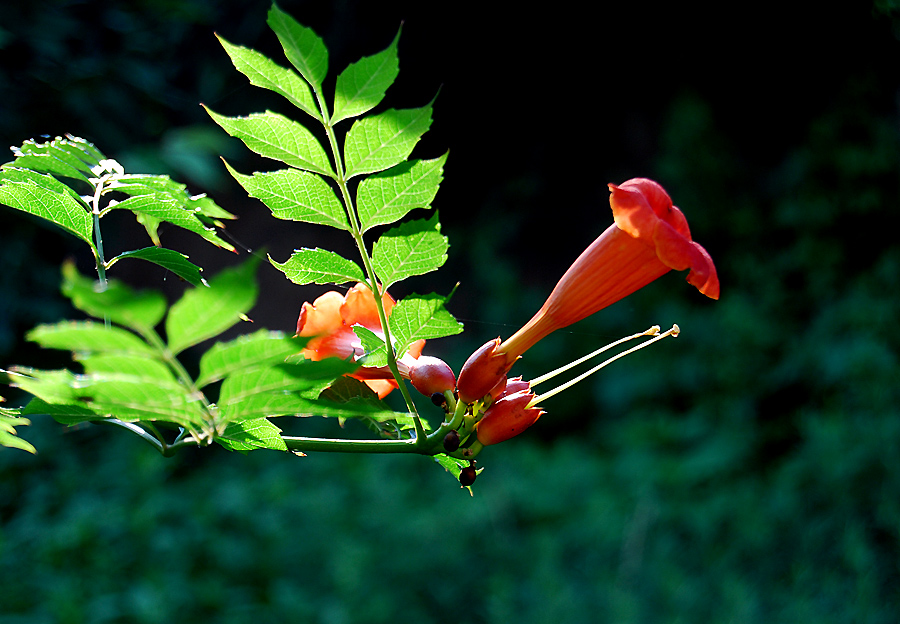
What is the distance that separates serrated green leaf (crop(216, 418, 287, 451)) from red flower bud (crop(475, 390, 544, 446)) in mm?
159

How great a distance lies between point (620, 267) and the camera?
59 centimetres

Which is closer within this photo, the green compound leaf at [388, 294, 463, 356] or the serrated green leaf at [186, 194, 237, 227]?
the green compound leaf at [388, 294, 463, 356]

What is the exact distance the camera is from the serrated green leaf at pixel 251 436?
0.49m

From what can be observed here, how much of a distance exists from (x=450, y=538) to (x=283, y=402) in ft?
7.20

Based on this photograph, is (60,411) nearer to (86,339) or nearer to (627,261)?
(86,339)

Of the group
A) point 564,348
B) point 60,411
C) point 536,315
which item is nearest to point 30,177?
point 60,411

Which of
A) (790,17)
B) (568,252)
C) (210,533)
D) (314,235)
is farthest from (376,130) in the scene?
(314,235)

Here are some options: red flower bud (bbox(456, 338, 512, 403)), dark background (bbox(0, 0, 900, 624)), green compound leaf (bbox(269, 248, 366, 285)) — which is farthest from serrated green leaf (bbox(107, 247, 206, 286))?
dark background (bbox(0, 0, 900, 624))

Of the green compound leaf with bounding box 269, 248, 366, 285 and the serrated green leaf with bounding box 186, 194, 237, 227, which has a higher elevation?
the serrated green leaf with bounding box 186, 194, 237, 227

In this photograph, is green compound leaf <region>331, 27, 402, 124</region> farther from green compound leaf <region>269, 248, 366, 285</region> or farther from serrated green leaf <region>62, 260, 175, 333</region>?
serrated green leaf <region>62, 260, 175, 333</region>

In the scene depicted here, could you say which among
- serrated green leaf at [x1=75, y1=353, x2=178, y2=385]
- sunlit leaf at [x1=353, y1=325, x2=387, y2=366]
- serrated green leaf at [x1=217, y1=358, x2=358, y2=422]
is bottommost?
serrated green leaf at [x1=217, y1=358, x2=358, y2=422]

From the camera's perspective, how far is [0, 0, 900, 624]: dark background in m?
2.31

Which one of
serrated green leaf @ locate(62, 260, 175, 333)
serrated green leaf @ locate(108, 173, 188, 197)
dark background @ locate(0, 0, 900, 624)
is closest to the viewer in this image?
serrated green leaf @ locate(62, 260, 175, 333)

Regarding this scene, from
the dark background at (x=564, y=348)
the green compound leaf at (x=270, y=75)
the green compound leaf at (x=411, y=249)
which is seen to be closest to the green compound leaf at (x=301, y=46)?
the green compound leaf at (x=270, y=75)
